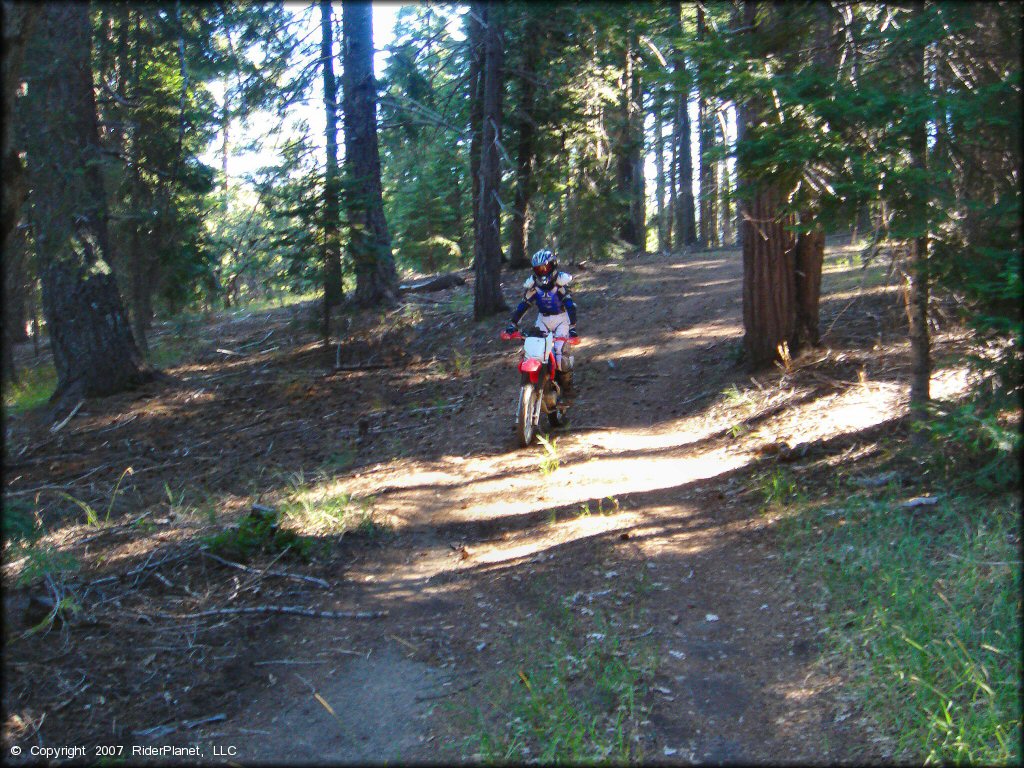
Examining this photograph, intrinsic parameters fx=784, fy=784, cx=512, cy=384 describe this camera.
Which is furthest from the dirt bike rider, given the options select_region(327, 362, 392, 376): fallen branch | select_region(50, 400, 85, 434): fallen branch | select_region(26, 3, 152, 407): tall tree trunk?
select_region(50, 400, 85, 434): fallen branch

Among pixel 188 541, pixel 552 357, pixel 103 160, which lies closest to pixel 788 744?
pixel 188 541

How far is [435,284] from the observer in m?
19.2

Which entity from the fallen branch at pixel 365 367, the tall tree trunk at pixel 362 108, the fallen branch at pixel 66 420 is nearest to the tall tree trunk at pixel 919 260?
the fallen branch at pixel 365 367

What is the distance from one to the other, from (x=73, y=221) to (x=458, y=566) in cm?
947

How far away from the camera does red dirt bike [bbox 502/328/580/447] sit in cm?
961

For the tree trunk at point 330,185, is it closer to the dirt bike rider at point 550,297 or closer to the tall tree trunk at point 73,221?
the tall tree trunk at point 73,221

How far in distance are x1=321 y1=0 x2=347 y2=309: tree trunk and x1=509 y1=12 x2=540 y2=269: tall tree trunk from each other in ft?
12.6

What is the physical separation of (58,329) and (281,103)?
18.1ft

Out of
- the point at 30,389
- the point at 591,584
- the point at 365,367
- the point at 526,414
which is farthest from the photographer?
the point at 30,389

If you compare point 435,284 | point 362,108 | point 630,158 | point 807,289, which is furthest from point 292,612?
point 630,158

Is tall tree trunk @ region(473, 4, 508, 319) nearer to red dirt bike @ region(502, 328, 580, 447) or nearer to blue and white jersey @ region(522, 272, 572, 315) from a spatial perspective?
blue and white jersey @ region(522, 272, 572, 315)

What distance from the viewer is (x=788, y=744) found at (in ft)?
13.6

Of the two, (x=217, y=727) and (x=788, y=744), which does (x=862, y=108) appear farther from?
(x=217, y=727)

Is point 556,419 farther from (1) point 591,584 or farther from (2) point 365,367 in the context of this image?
(2) point 365,367
